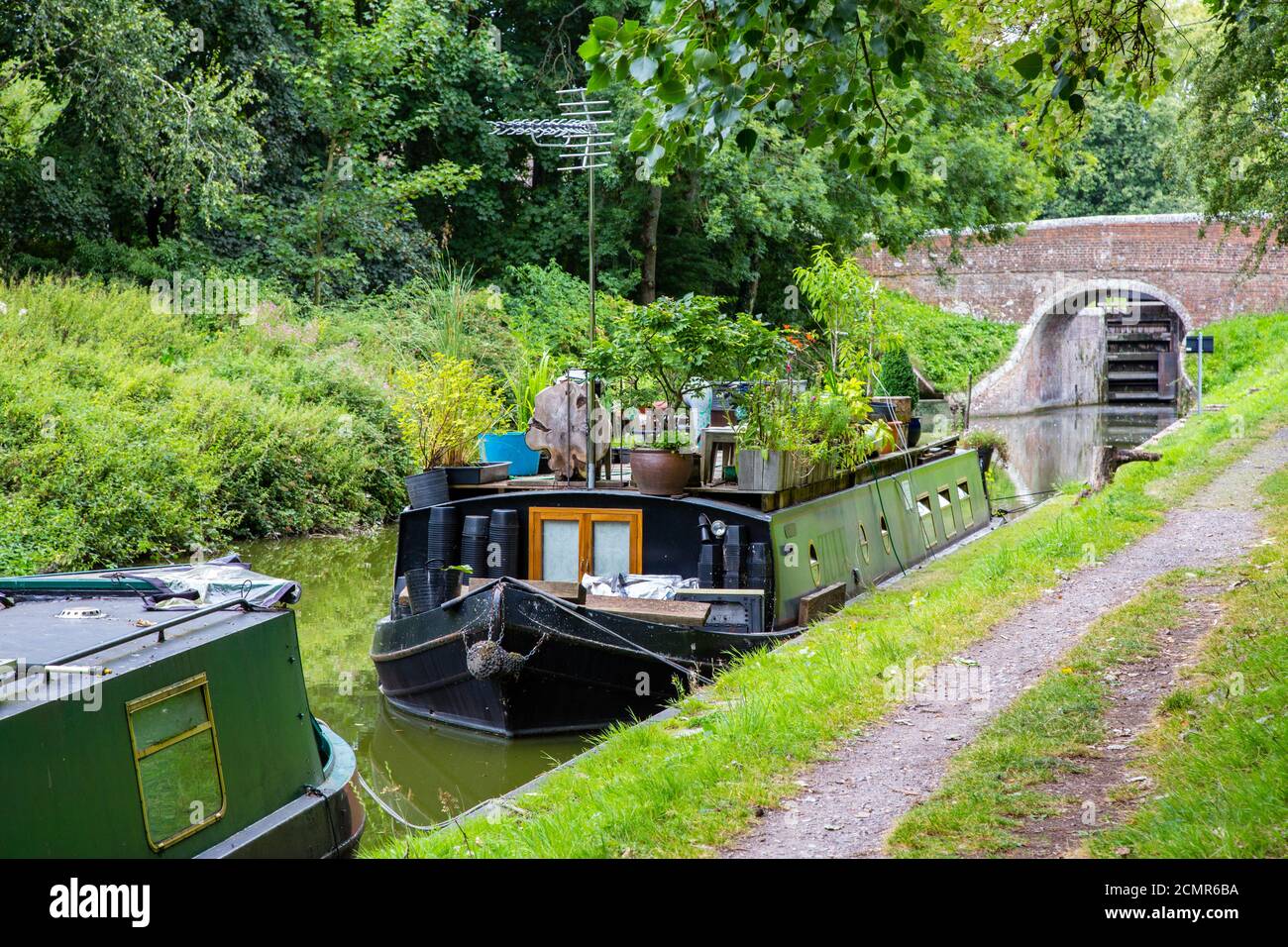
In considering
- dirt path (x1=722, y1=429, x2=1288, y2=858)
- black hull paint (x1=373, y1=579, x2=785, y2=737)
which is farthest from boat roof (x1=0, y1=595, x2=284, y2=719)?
dirt path (x1=722, y1=429, x2=1288, y2=858)

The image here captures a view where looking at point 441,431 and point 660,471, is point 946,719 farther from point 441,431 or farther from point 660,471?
point 441,431

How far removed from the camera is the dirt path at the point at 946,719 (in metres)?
4.29

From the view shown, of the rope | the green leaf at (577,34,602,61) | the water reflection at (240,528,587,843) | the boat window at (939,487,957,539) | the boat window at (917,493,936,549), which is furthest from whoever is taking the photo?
the boat window at (939,487,957,539)

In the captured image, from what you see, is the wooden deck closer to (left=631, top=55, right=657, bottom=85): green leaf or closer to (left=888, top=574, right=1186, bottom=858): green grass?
(left=888, top=574, right=1186, bottom=858): green grass

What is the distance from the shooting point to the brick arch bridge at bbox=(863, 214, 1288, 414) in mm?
31375

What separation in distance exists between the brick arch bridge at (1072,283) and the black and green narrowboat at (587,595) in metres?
21.7

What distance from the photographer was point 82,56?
52.9ft

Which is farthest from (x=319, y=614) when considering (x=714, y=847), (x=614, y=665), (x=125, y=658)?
(x=714, y=847)

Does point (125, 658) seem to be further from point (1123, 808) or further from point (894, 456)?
point (894, 456)

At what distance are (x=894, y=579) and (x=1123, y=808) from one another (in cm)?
692

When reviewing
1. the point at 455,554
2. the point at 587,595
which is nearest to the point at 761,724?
the point at 587,595

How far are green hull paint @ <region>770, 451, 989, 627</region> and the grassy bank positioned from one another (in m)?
0.40

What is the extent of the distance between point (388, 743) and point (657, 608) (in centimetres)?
229

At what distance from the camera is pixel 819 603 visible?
29.9ft
